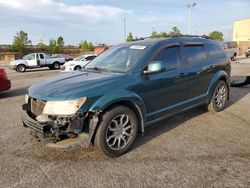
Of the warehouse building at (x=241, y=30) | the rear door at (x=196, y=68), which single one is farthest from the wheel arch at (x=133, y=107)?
the warehouse building at (x=241, y=30)

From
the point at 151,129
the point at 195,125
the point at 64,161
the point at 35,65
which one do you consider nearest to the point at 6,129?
the point at 64,161

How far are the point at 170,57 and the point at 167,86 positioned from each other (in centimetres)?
58

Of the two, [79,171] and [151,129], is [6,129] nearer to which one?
[79,171]

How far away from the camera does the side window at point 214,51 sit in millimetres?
6076

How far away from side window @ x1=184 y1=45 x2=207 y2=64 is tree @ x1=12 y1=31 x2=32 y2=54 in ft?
162

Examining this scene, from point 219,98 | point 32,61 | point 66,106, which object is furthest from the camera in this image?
point 32,61

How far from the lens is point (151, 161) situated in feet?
12.7

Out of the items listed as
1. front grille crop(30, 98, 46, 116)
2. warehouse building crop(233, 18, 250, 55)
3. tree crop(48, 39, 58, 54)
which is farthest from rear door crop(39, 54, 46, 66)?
warehouse building crop(233, 18, 250, 55)

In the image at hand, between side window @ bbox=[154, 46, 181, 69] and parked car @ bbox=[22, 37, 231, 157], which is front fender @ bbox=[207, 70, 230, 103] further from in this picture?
side window @ bbox=[154, 46, 181, 69]

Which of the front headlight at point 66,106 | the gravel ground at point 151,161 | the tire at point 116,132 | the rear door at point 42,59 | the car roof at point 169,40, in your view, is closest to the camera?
the gravel ground at point 151,161

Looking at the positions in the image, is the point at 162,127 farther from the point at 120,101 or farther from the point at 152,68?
the point at 120,101

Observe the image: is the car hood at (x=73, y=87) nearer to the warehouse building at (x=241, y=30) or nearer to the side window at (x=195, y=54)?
the side window at (x=195, y=54)

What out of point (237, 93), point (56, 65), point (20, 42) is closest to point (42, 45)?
point (20, 42)

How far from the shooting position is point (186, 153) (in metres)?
4.09
